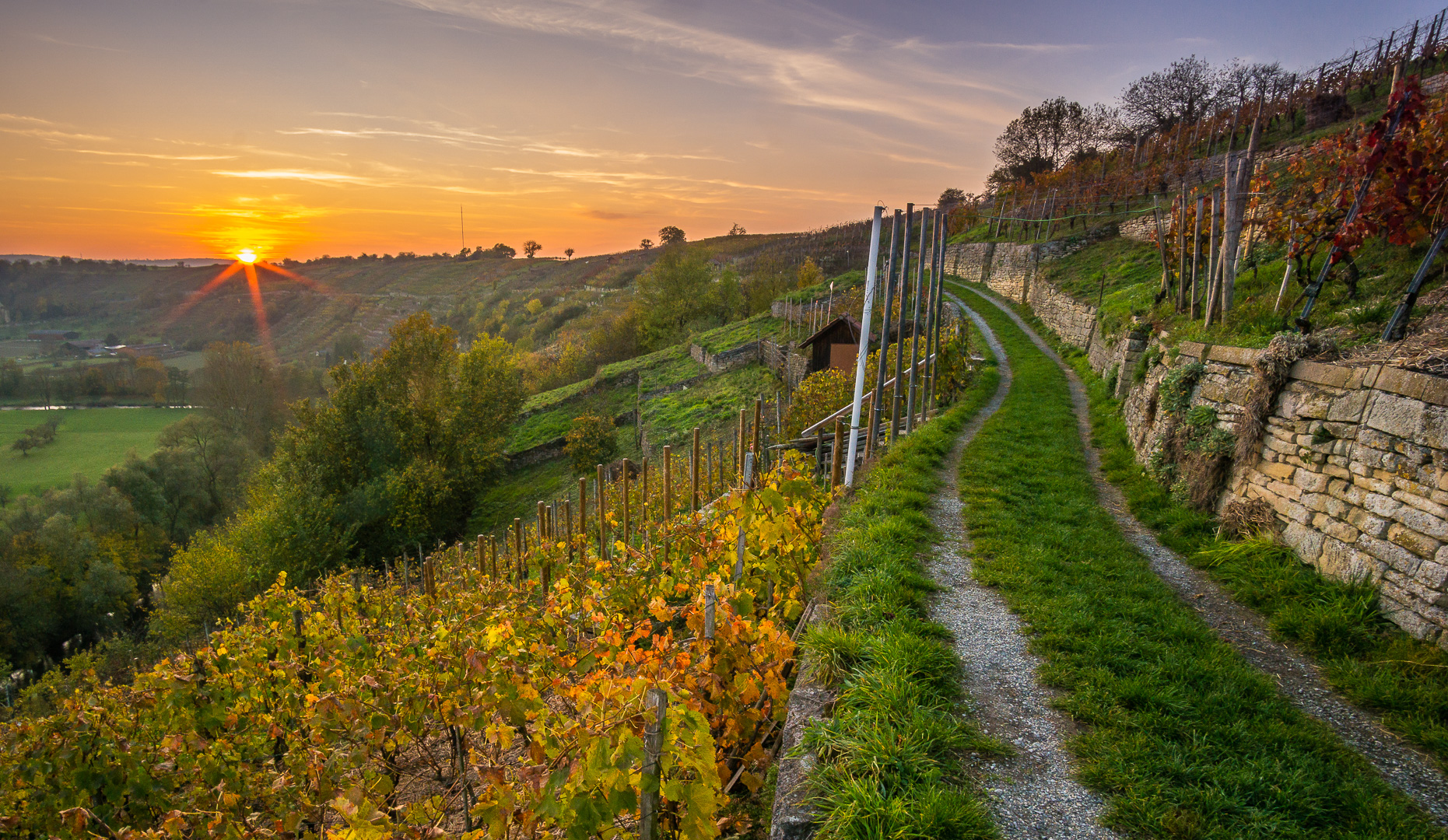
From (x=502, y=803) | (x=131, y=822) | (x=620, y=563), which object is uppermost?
(x=502, y=803)

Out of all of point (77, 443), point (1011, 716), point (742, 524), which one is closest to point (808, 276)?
point (742, 524)

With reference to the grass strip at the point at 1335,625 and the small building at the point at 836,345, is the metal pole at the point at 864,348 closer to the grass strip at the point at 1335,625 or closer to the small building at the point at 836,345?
the grass strip at the point at 1335,625

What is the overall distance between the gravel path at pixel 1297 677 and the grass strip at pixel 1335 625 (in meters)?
0.09

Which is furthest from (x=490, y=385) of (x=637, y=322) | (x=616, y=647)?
(x=616, y=647)

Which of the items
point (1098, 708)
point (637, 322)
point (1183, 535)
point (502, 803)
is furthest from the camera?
point (637, 322)

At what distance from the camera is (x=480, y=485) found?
28141 mm

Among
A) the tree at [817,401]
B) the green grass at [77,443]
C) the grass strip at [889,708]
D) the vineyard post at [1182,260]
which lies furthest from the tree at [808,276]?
the green grass at [77,443]

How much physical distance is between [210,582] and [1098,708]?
33.8 m

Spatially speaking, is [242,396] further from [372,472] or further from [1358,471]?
[1358,471]

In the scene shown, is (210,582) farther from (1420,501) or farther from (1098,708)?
(1420,501)

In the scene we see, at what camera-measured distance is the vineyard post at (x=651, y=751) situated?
2439 mm

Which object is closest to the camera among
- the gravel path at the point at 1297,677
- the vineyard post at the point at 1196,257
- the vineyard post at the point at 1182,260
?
the gravel path at the point at 1297,677

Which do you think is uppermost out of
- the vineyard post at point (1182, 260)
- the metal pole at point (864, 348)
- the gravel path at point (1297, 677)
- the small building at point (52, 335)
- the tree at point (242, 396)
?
the vineyard post at point (1182, 260)

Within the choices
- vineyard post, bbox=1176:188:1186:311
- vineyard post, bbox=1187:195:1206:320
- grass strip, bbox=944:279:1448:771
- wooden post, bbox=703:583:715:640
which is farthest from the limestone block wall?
wooden post, bbox=703:583:715:640
